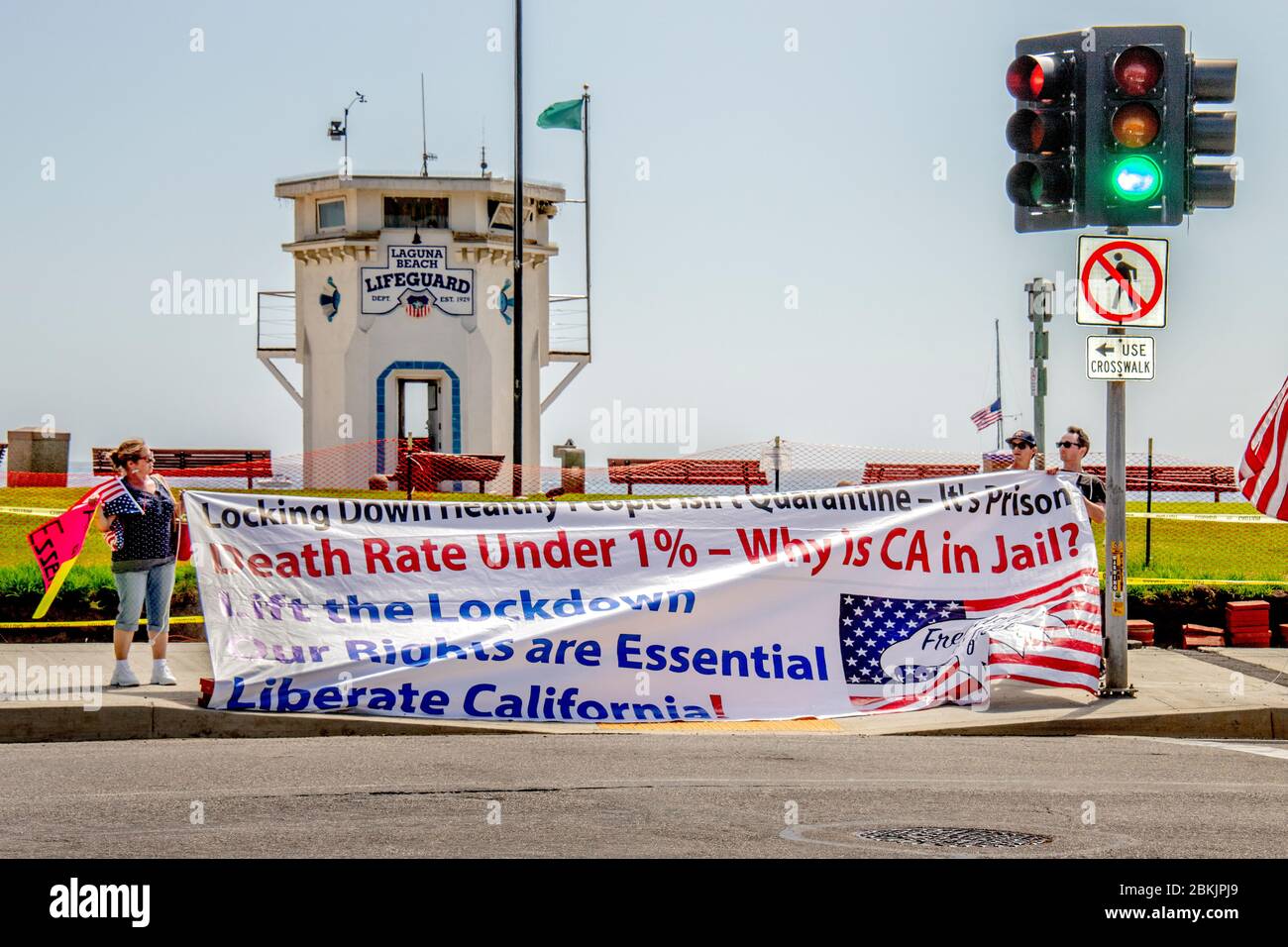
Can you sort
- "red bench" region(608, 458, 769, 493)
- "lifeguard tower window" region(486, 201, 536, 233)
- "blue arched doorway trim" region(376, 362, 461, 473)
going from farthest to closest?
"lifeguard tower window" region(486, 201, 536, 233)
"blue arched doorway trim" region(376, 362, 461, 473)
"red bench" region(608, 458, 769, 493)

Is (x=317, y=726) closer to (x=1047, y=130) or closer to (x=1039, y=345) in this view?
(x=1047, y=130)

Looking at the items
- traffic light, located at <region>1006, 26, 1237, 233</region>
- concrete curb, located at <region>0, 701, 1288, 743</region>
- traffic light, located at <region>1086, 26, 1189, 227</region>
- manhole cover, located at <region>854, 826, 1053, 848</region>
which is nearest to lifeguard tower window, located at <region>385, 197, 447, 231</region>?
traffic light, located at <region>1006, 26, 1237, 233</region>

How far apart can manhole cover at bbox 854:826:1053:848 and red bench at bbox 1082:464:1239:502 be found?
97.7 ft

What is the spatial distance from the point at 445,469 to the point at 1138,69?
25821 mm

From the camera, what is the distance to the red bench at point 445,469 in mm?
35469

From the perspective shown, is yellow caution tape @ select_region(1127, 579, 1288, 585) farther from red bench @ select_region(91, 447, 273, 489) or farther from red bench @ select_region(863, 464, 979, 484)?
red bench @ select_region(91, 447, 273, 489)

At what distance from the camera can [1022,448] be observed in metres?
13.7

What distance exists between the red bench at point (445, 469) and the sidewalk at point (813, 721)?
22765 millimetres

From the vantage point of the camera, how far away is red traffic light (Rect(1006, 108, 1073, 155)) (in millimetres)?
11938

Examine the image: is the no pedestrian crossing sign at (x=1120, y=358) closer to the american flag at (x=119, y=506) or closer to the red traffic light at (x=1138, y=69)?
the red traffic light at (x=1138, y=69)

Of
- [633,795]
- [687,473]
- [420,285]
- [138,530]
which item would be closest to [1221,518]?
[687,473]
